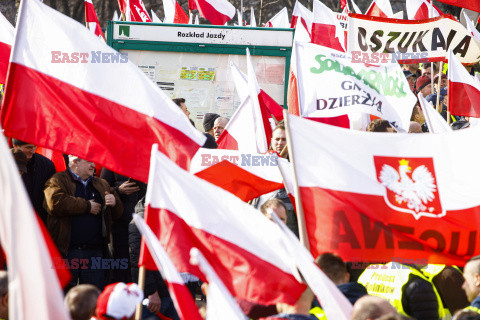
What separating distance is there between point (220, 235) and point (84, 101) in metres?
1.74

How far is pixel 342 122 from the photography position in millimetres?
8266

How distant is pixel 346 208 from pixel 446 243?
673mm

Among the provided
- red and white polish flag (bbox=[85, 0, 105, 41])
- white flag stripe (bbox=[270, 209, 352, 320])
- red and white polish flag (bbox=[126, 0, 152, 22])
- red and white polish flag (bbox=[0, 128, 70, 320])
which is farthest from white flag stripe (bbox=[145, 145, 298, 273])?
red and white polish flag (bbox=[126, 0, 152, 22])

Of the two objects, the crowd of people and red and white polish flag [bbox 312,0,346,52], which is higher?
red and white polish flag [bbox 312,0,346,52]

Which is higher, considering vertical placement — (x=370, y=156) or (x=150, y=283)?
(x=370, y=156)

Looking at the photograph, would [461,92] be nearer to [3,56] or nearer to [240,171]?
[240,171]

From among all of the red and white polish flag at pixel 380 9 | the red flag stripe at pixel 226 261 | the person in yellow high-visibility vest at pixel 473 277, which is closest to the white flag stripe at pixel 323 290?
the red flag stripe at pixel 226 261

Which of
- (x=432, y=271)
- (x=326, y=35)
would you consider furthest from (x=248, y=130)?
(x=326, y=35)

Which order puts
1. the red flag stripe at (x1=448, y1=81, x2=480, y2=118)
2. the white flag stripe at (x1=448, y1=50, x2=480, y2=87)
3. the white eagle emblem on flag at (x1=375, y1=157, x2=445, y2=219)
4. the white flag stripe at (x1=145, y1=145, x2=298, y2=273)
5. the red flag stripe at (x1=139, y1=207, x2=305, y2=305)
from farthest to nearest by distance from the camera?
the red flag stripe at (x1=448, y1=81, x2=480, y2=118) → the white flag stripe at (x1=448, y1=50, x2=480, y2=87) → the white eagle emblem on flag at (x1=375, y1=157, x2=445, y2=219) → the white flag stripe at (x1=145, y1=145, x2=298, y2=273) → the red flag stripe at (x1=139, y1=207, x2=305, y2=305)

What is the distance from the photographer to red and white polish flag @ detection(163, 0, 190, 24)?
57.4ft

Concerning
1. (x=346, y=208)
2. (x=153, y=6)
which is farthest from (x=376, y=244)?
(x=153, y=6)

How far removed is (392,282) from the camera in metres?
5.97

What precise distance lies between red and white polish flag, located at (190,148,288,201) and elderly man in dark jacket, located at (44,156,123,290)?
35.1 inches

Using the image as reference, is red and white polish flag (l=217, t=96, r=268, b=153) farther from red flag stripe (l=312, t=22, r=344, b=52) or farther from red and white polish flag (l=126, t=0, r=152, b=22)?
red and white polish flag (l=126, t=0, r=152, b=22)
